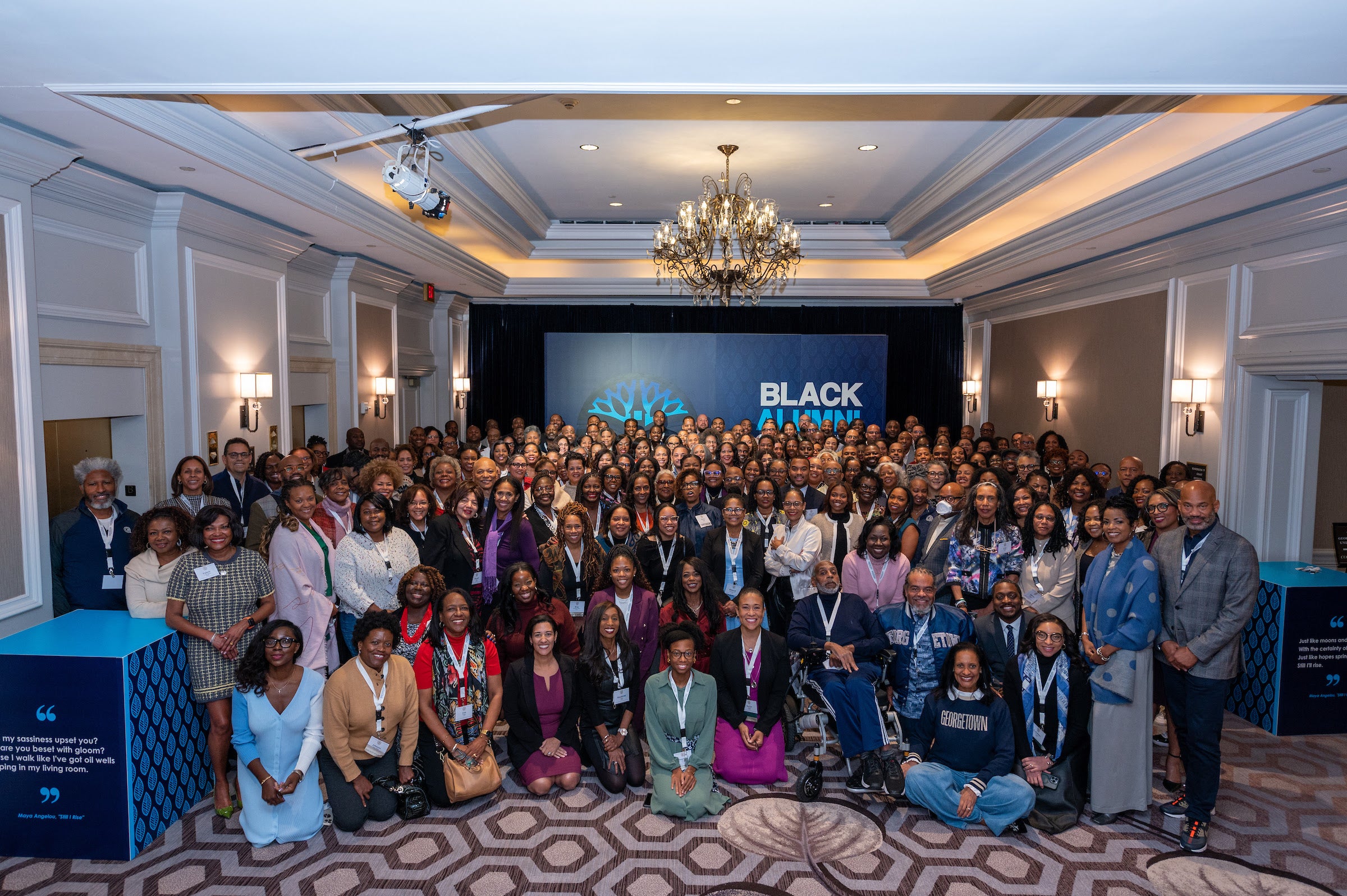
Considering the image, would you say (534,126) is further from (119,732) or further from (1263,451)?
(1263,451)

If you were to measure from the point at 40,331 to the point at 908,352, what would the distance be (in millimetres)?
12909

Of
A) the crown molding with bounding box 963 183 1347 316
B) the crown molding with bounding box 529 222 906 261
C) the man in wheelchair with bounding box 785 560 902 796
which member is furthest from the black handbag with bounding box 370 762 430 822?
the crown molding with bounding box 529 222 906 261

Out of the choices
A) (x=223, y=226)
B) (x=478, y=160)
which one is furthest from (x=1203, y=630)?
(x=223, y=226)

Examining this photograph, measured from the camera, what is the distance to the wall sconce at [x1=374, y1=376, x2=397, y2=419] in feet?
34.1

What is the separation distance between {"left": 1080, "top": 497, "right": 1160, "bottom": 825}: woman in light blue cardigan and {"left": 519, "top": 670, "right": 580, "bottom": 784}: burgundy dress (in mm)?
2913

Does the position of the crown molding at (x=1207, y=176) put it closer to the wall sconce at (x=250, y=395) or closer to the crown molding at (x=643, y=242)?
the crown molding at (x=643, y=242)

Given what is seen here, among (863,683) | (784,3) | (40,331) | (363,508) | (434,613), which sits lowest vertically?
(863,683)

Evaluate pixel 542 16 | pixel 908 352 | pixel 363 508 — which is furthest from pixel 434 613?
pixel 908 352

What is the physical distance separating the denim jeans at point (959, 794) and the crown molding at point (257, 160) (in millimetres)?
5427

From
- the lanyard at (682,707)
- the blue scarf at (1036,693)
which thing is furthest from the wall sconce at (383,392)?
the blue scarf at (1036,693)

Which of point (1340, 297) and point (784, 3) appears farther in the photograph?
point (1340, 297)

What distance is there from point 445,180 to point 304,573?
170 inches

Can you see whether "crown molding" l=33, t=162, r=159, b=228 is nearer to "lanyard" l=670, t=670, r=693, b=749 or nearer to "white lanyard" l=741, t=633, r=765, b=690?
"lanyard" l=670, t=670, r=693, b=749

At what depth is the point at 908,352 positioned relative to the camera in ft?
49.1
